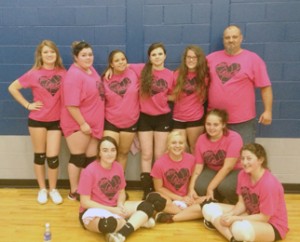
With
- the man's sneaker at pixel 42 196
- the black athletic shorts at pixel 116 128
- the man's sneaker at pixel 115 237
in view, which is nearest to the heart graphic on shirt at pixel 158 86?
the black athletic shorts at pixel 116 128

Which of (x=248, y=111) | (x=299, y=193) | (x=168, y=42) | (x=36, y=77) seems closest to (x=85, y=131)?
(x=36, y=77)

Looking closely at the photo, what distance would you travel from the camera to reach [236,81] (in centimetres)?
335

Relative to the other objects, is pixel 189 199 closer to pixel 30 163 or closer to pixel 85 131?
pixel 85 131

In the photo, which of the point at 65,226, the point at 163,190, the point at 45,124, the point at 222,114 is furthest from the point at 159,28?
the point at 65,226

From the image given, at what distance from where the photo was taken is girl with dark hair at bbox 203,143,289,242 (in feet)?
9.07

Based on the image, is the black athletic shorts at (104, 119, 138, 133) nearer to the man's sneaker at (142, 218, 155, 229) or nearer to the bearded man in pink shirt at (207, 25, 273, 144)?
the bearded man in pink shirt at (207, 25, 273, 144)

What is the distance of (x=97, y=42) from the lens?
3.60 metres

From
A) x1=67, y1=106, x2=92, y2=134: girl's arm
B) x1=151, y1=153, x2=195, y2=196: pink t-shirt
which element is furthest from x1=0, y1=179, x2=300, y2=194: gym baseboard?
x1=67, y1=106, x2=92, y2=134: girl's arm

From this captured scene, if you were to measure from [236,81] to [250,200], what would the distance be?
3.34 ft

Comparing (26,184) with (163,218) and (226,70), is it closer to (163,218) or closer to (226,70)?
(163,218)

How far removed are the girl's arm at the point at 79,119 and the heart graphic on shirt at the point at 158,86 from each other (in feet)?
2.08

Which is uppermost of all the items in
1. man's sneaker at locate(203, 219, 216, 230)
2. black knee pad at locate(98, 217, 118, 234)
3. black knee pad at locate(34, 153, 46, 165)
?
black knee pad at locate(34, 153, 46, 165)

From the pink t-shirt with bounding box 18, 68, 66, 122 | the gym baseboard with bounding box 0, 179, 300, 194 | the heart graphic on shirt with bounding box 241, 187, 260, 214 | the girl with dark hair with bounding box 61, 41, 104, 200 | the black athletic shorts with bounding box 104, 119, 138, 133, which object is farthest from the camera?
the gym baseboard with bounding box 0, 179, 300, 194

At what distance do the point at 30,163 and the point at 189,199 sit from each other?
165cm
